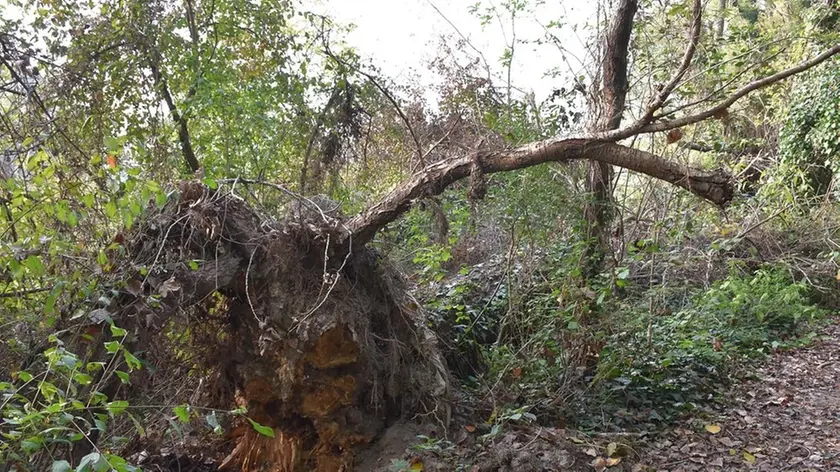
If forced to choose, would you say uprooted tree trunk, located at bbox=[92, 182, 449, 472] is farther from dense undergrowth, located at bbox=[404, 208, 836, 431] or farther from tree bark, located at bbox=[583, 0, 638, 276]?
tree bark, located at bbox=[583, 0, 638, 276]

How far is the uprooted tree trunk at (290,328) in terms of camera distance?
3695 mm

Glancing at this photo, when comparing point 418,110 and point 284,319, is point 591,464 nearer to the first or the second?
point 284,319

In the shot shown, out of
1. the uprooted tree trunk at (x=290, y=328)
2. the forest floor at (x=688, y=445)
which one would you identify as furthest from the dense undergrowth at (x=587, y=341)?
the uprooted tree trunk at (x=290, y=328)

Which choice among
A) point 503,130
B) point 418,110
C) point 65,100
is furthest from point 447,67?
point 65,100

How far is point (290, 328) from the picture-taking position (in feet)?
12.9

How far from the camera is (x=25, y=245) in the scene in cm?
290

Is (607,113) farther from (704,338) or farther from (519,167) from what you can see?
(704,338)

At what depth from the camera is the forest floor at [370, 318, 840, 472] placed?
3795 millimetres

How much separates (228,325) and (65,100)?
128 inches

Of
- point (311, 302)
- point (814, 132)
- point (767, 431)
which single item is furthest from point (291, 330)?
point (814, 132)

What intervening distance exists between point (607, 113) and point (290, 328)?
139 inches

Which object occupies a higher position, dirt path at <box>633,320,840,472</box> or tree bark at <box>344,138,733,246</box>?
tree bark at <box>344,138,733,246</box>

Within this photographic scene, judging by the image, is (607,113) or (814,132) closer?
(607,113)

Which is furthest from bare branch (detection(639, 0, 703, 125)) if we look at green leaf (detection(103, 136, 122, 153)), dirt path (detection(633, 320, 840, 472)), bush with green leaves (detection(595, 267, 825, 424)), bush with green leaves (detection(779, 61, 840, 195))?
bush with green leaves (detection(779, 61, 840, 195))
